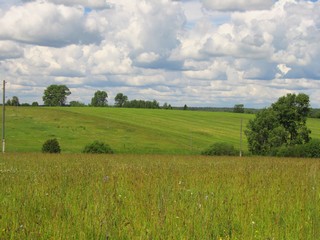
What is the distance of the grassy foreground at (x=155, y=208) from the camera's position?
172 inches

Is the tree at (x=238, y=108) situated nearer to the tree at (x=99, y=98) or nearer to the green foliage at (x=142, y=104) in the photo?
the green foliage at (x=142, y=104)

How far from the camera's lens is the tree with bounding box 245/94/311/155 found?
200 ft

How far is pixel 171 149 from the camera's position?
205 feet

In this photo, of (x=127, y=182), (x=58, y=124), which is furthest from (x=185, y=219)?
(x=58, y=124)

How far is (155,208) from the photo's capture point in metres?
5.15

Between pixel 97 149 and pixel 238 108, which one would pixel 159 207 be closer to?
pixel 97 149

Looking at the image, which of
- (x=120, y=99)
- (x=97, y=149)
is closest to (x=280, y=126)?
(x=97, y=149)

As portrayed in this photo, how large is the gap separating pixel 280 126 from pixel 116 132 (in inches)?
1139

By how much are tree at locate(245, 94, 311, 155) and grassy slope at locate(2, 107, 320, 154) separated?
8.97 metres

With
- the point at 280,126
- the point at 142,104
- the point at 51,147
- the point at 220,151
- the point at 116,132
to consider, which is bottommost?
the point at 220,151

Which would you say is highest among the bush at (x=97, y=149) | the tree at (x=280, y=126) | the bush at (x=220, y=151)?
the tree at (x=280, y=126)

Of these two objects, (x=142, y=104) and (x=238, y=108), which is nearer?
(x=238, y=108)

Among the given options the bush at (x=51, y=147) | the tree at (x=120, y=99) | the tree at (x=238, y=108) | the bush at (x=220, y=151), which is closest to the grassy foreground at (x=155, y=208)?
the bush at (x=51, y=147)

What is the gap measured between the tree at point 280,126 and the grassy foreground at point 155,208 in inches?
2155
